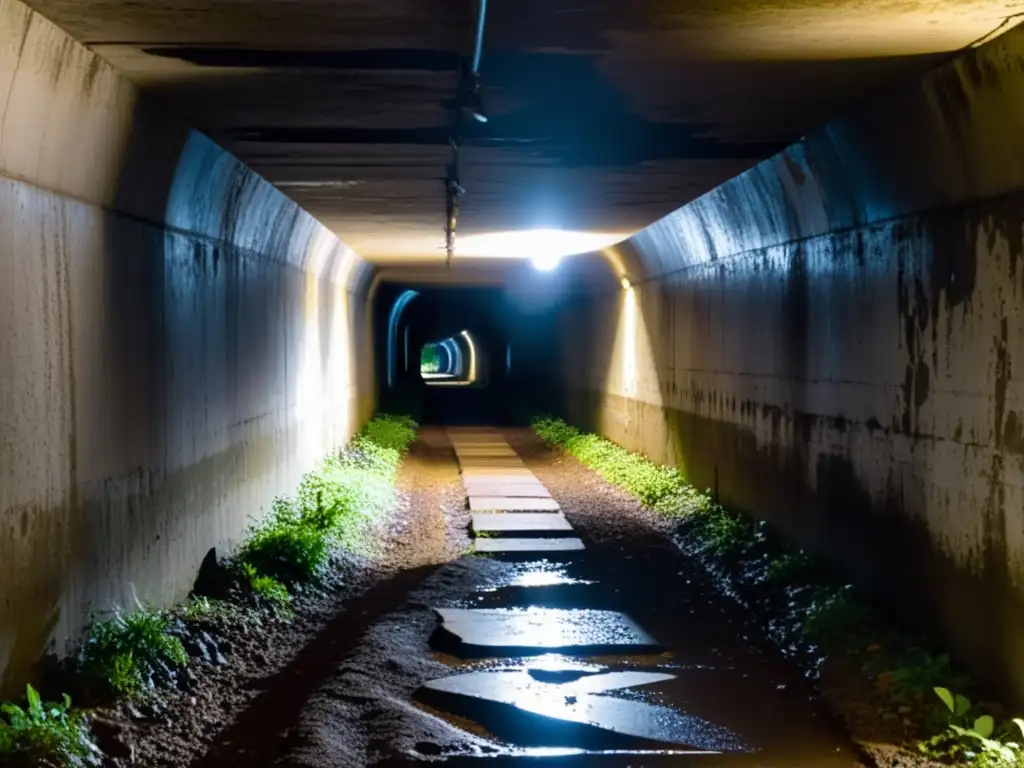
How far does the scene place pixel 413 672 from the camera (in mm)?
6516

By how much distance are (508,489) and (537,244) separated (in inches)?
131

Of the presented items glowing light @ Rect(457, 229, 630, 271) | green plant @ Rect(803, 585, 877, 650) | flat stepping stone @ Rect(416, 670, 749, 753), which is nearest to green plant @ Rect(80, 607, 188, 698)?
flat stepping stone @ Rect(416, 670, 749, 753)

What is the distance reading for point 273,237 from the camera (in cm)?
1038

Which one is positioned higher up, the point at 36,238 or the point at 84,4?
the point at 84,4

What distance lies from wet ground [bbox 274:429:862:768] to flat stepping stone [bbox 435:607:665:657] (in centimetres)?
1

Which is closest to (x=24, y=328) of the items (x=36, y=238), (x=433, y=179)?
(x=36, y=238)

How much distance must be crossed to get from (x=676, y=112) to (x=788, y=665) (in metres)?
3.46

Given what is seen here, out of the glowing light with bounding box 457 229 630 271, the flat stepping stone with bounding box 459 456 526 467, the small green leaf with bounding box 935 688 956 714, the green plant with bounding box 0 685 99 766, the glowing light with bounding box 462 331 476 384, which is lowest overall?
the flat stepping stone with bounding box 459 456 526 467

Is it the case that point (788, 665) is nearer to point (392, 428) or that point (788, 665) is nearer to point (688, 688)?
point (688, 688)

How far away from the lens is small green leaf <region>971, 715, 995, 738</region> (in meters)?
5.04

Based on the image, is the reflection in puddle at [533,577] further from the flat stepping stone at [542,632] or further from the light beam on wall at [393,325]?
the light beam on wall at [393,325]

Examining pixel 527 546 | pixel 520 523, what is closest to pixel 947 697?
pixel 527 546

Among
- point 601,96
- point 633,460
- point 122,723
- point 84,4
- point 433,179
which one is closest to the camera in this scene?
point 84,4

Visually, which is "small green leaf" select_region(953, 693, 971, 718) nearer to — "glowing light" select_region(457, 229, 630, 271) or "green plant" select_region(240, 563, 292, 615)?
"green plant" select_region(240, 563, 292, 615)
